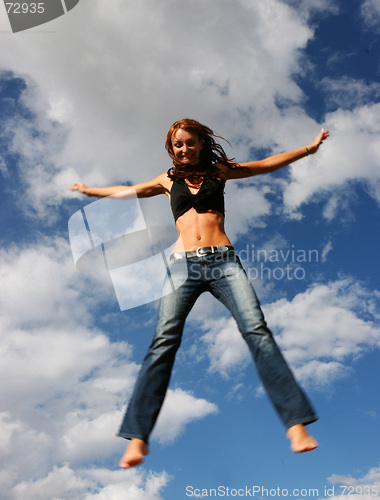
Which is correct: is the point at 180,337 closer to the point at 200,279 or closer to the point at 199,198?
the point at 200,279

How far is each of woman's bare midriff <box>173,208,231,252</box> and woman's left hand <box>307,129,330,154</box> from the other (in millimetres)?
1710

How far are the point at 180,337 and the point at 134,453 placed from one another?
50.2 inches

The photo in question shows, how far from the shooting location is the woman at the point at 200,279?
4.16 meters

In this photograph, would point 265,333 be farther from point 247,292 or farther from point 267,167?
point 267,167

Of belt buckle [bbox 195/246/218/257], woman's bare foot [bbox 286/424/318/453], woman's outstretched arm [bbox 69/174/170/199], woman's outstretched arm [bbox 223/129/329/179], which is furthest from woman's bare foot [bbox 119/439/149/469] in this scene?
woman's outstretched arm [bbox 223/129/329/179]

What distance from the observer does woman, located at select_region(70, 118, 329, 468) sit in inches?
164

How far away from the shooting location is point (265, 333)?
4398 mm

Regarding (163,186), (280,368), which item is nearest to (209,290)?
(280,368)

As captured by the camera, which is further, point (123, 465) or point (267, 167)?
point (267, 167)

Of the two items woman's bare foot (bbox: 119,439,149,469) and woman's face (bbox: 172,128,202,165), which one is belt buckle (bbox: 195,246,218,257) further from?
woman's bare foot (bbox: 119,439,149,469)

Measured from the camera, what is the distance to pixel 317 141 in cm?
582

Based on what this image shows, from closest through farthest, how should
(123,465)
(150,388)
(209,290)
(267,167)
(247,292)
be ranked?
(123,465), (150,388), (247,292), (209,290), (267,167)

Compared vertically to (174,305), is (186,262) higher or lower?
higher

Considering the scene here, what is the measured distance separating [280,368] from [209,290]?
4.23 ft
